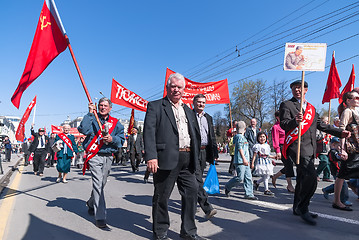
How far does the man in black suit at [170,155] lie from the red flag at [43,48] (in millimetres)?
2287

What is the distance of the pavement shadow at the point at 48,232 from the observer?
11.3 ft

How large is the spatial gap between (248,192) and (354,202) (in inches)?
77.2

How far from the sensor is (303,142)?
4.05 metres

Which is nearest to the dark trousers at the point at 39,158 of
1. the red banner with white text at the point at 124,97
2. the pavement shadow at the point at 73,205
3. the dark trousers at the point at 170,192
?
the red banner with white text at the point at 124,97

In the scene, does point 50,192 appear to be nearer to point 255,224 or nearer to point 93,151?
point 93,151

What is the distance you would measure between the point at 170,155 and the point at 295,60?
8.31 feet

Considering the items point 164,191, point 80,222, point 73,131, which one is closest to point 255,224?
point 164,191

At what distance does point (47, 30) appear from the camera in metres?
4.64

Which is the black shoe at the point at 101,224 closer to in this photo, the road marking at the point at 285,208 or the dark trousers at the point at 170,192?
the dark trousers at the point at 170,192

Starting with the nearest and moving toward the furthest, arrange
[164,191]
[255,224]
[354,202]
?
1. [164,191]
2. [255,224]
3. [354,202]

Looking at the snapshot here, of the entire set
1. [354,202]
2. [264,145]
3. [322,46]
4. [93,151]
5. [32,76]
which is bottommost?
[354,202]

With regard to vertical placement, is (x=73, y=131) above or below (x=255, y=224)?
above

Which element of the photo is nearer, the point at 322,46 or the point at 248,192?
the point at 322,46

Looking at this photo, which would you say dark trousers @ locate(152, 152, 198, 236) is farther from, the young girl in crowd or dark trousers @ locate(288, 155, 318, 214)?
the young girl in crowd
